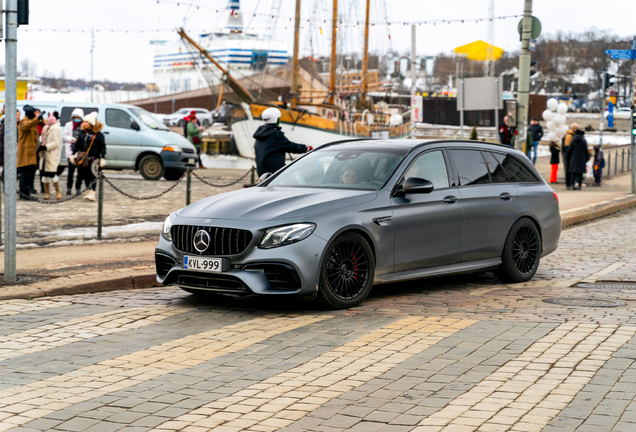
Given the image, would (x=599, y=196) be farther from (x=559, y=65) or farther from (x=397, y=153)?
(x=559, y=65)

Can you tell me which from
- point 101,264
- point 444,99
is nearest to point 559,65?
point 444,99

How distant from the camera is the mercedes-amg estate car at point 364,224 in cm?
740

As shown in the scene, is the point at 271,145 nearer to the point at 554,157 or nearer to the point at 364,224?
the point at 364,224

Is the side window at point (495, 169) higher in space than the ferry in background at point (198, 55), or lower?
lower

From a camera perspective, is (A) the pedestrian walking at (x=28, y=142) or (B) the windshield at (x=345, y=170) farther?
(A) the pedestrian walking at (x=28, y=142)

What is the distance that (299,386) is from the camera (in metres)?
5.28

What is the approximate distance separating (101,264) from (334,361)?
5.14 meters

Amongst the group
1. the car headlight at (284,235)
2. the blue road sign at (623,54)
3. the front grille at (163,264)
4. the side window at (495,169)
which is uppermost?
the blue road sign at (623,54)

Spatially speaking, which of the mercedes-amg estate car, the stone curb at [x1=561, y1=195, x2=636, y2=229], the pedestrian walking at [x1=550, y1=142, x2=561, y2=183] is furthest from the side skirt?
the pedestrian walking at [x1=550, y1=142, x2=561, y2=183]

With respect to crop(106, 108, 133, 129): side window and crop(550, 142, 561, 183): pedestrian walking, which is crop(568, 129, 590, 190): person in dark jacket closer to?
crop(550, 142, 561, 183): pedestrian walking

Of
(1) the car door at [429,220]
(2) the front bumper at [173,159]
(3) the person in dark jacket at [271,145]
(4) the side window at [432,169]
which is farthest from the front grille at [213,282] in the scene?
(2) the front bumper at [173,159]

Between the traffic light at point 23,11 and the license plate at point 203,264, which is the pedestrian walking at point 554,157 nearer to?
the traffic light at point 23,11

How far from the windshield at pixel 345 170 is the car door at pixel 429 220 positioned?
213 millimetres

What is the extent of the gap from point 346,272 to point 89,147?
1071cm
